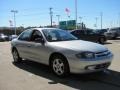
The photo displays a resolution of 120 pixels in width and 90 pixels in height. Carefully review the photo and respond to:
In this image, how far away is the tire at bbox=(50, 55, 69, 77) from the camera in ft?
23.3

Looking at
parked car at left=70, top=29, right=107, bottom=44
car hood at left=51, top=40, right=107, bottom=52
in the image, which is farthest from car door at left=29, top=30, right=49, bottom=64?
parked car at left=70, top=29, right=107, bottom=44

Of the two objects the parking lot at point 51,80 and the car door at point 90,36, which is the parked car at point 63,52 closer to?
the parking lot at point 51,80

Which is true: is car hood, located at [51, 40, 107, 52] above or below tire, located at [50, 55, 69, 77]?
above

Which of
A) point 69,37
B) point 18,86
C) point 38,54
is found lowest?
point 18,86

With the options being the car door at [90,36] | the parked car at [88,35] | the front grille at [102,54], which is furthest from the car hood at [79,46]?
the car door at [90,36]

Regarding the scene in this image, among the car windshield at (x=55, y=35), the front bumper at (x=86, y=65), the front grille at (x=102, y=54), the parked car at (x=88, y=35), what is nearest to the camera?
the front bumper at (x=86, y=65)

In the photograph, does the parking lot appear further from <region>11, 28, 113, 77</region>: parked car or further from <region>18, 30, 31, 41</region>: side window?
<region>18, 30, 31, 41</region>: side window

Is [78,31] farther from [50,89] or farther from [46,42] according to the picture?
[50,89]

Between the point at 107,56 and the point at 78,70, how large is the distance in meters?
1.03

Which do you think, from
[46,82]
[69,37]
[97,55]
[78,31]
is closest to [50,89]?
[46,82]

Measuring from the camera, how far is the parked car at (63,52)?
6.76m

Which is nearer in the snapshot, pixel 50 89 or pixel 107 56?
pixel 50 89

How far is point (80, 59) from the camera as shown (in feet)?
22.0

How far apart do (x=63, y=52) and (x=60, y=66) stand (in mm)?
478
